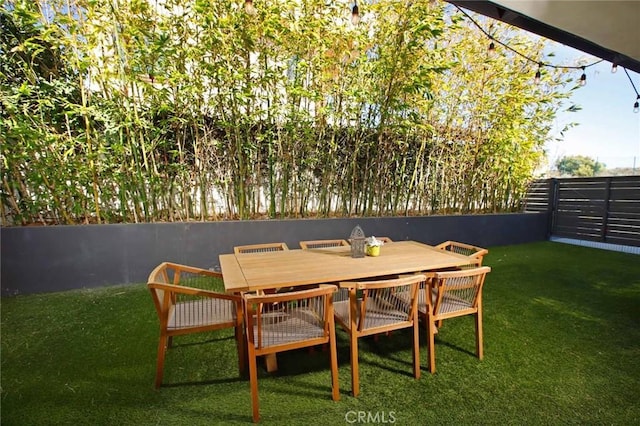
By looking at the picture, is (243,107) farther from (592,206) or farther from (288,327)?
(592,206)

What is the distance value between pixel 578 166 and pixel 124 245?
310 inches

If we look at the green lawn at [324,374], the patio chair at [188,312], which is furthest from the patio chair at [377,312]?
the patio chair at [188,312]

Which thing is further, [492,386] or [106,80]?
[106,80]

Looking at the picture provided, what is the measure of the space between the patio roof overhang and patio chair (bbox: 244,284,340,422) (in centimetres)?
211

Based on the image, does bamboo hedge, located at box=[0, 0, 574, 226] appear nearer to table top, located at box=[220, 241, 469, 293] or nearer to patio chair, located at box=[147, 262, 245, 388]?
table top, located at box=[220, 241, 469, 293]

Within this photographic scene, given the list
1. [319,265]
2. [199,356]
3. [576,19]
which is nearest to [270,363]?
[199,356]

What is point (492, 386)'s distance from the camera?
A: 4.93 feet

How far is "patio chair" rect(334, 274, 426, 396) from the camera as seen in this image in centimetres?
139

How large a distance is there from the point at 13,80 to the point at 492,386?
14.3ft

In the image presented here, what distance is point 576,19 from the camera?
81.0 inches

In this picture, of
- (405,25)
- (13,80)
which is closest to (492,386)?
(405,25)

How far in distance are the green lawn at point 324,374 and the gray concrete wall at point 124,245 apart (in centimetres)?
31

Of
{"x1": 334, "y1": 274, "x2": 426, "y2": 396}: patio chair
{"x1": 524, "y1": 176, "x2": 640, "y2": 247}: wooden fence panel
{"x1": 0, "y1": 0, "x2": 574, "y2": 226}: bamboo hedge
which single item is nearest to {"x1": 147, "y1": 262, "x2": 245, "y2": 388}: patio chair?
{"x1": 334, "y1": 274, "x2": 426, "y2": 396}: patio chair

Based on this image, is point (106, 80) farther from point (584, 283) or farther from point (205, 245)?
point (584, 283)
